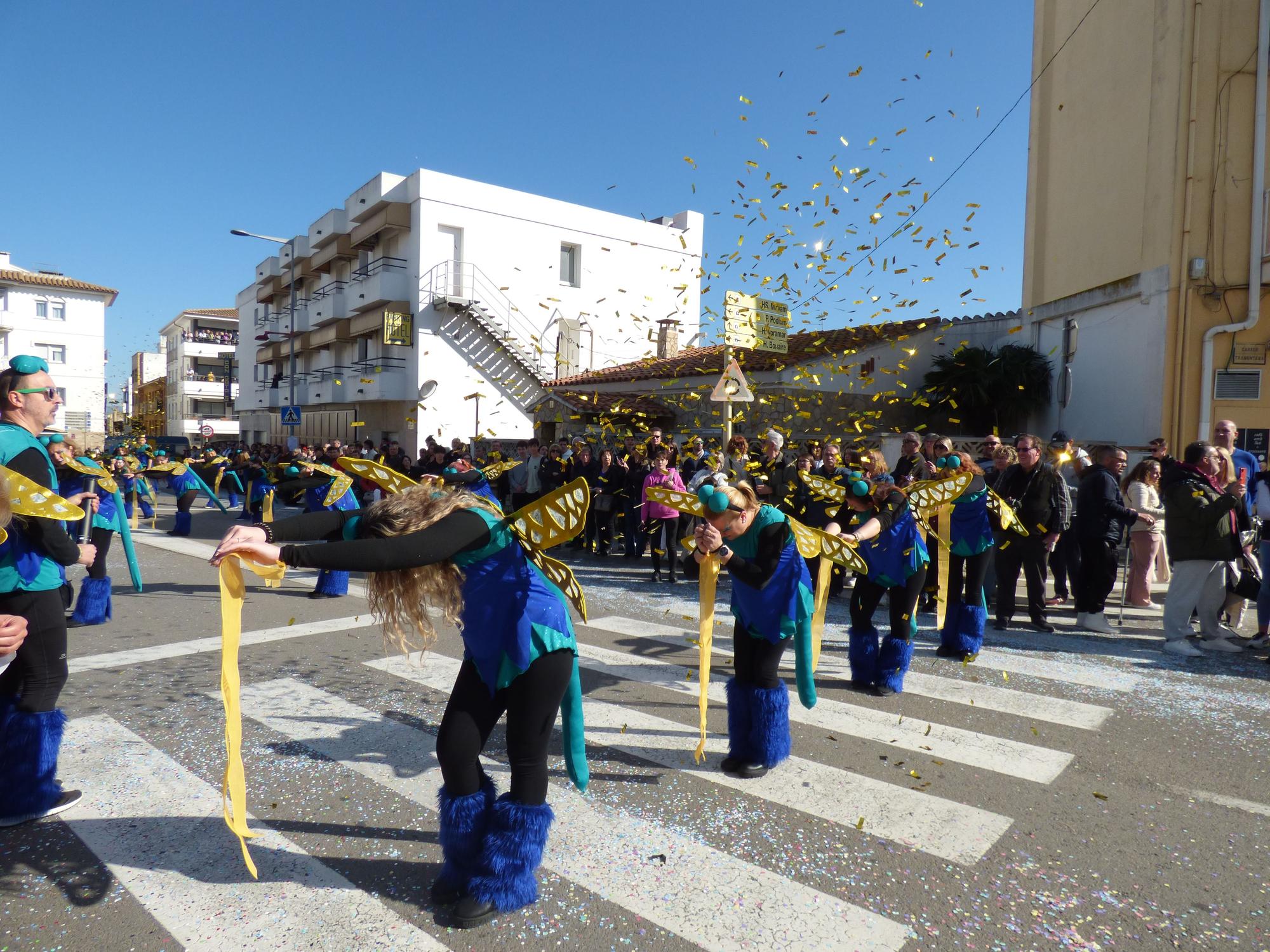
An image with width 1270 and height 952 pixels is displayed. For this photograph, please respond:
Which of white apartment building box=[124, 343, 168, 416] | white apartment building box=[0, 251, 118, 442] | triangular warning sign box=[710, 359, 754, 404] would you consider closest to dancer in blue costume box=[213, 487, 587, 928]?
triangular warning sign box=[710, 359, 754, 404]

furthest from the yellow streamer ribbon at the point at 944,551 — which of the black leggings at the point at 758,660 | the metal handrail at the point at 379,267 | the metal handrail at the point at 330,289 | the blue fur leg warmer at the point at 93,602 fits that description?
the metal handrail at the point at 330,289

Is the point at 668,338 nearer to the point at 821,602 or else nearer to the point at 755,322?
the point at 755,322

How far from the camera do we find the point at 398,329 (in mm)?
26500

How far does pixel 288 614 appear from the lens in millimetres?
7453

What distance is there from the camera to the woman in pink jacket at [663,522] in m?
10.1

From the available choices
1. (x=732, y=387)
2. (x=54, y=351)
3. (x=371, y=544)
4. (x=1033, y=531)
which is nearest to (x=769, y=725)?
(x=371, y=544)

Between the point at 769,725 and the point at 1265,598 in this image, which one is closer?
the point at 769,725

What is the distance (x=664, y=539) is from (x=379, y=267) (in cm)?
2149

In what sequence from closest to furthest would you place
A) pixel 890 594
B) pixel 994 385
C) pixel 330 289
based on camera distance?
pixel 890 594 → pixel 994 385 → pixel 330 289

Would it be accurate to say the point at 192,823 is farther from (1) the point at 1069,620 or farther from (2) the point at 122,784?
(1) the point at 1069,620

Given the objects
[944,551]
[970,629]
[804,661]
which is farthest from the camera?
[970,629]

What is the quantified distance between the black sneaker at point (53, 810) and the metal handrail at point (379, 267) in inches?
1005

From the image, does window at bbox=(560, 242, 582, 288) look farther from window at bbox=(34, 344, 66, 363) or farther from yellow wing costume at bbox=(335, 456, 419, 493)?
window at bbox=(34, 344, 66, 363)

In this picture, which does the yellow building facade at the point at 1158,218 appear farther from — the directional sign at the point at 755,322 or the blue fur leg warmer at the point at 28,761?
the blue fur leg warmer at the point at 28,761
